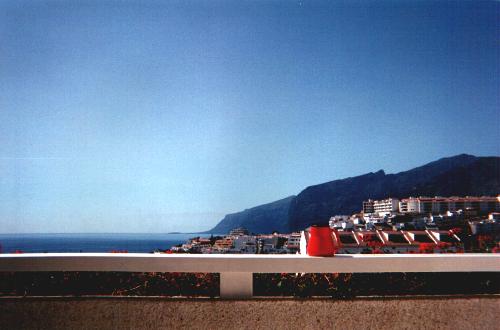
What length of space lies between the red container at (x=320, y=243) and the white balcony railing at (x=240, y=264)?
0.21 ft

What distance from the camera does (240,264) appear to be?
2.37 m

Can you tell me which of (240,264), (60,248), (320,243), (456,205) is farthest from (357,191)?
(240,264)

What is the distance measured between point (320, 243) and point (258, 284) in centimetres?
52

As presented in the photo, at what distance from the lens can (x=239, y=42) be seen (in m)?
6.09

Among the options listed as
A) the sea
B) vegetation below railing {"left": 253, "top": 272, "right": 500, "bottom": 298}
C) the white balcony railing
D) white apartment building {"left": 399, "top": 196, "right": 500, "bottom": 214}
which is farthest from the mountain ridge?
the white balcony railing

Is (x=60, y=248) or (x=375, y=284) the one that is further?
(x=60, y=248)

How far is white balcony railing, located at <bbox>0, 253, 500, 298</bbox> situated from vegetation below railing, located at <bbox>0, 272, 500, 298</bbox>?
0.20 m

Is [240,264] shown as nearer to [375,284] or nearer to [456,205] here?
[375,284]

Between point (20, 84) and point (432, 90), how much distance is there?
8024 millimetres

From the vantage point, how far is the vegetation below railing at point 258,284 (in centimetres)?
254

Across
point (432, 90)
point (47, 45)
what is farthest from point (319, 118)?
point (47, 45)

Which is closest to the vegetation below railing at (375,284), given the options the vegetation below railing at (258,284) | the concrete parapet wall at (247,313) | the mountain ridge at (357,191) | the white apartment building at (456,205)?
the vegetation below railing at (258,284)

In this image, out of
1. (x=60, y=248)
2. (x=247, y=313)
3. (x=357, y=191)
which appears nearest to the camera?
(x=247, y=313)

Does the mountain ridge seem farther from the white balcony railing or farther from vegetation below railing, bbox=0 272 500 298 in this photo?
the white balcony railing
